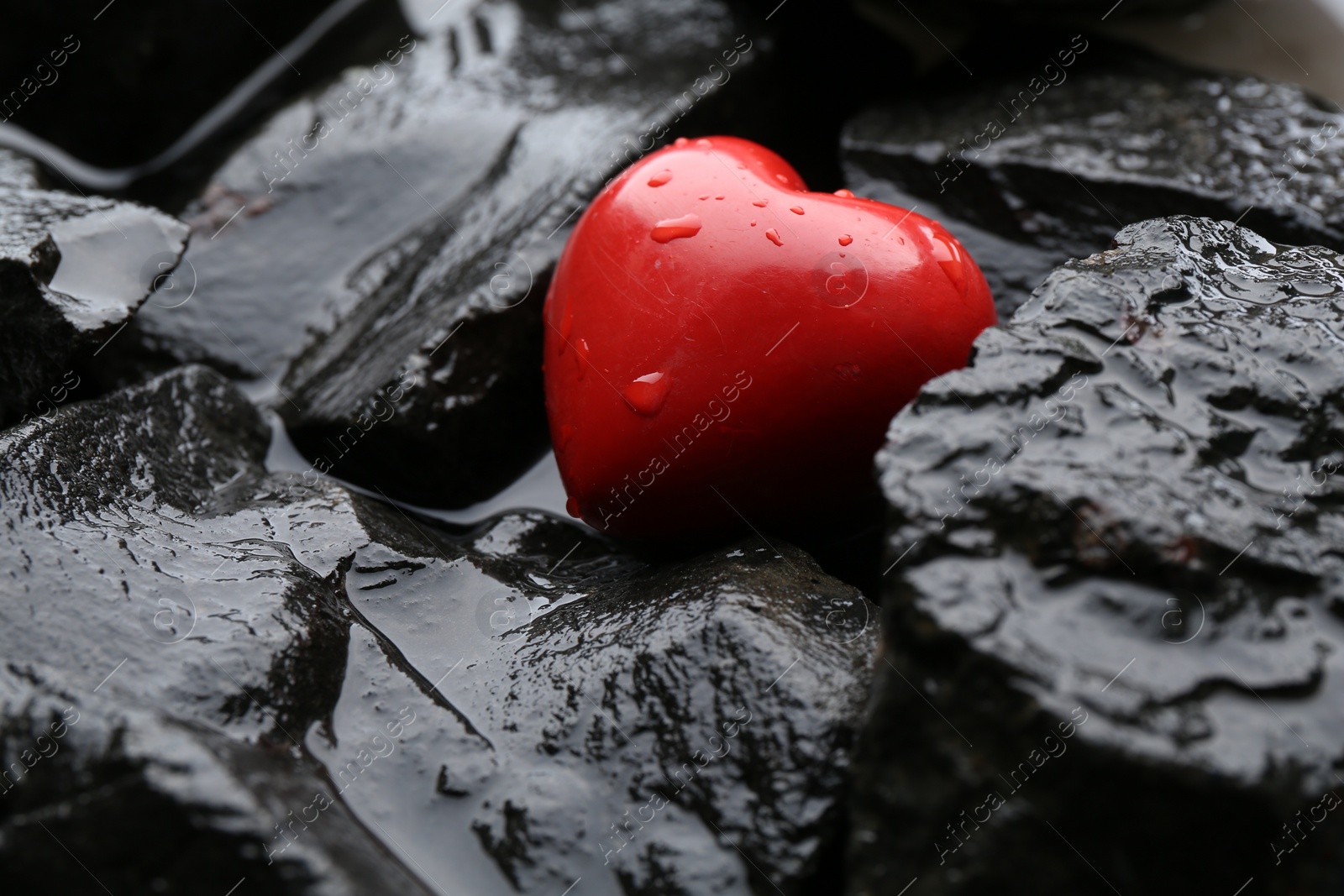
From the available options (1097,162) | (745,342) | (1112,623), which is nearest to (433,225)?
(745,342)

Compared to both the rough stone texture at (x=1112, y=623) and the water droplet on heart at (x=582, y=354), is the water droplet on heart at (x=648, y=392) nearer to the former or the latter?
the water droplet on heart at (x=582, y=354)

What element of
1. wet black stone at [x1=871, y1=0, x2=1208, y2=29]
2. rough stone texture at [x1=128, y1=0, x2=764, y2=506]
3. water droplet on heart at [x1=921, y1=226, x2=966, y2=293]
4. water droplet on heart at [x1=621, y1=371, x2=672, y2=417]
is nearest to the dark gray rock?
rough stone texture at [x1=128, y1=0, x2=764, y2=506]

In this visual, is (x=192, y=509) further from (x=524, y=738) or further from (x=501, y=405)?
(x=524, y=738)

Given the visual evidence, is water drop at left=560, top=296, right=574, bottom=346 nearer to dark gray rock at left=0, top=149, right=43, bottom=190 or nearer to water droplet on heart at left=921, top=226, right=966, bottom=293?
water droplet on heart at left=921, top=226, right=966, bottom=293

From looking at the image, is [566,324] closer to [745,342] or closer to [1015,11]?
[745,342]

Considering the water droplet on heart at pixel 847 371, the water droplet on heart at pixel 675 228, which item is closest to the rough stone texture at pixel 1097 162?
the water droplet on heart at pixel 847 371

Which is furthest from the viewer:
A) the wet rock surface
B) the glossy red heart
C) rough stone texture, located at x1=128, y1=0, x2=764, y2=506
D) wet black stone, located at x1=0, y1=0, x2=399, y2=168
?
wet black stone, located at x1=0, y1=0, x2=399, y2=168
